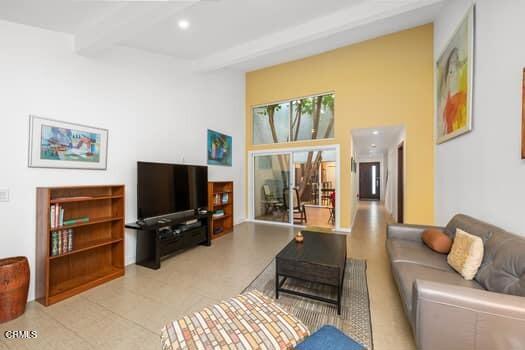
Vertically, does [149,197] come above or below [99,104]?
below

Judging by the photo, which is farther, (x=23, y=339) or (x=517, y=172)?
Answer: (x=517, y=172)

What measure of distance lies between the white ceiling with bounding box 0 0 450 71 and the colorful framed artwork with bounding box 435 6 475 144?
584mm

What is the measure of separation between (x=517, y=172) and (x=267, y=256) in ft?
9.49

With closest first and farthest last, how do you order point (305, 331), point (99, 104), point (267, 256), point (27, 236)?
point (305, 331) → point (27, 236) → point (99, 104) → point (267, 256)

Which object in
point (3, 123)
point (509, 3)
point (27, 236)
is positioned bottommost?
point (27, 236)

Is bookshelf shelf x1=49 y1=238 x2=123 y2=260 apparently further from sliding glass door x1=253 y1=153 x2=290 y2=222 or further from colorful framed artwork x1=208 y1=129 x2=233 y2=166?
sliding glass door x1=253 y1=153 x2=290 y2=222

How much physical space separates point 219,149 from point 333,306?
381 cm

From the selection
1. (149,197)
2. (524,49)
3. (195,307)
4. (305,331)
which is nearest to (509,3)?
(524,49)

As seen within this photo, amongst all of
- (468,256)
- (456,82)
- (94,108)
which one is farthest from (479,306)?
(94,108)

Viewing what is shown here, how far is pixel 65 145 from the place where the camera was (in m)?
2.46

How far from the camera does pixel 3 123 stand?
81.5 inches

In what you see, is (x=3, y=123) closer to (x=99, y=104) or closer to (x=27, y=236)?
(x=99, y=104)

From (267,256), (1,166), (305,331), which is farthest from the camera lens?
(267,256)

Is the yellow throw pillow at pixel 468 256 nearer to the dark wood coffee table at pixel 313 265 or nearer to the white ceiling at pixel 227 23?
the dark wood coffee table at pixel 313 265
